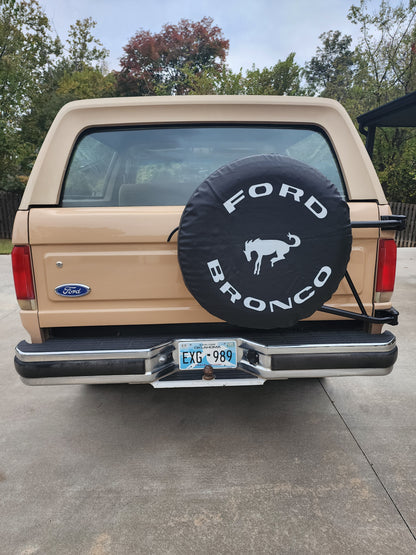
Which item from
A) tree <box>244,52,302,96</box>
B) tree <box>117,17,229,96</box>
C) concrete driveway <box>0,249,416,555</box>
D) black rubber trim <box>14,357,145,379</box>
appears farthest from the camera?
tree <box>117,17,229,96</box>

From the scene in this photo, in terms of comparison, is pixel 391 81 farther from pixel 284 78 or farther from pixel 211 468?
pixel 211 468

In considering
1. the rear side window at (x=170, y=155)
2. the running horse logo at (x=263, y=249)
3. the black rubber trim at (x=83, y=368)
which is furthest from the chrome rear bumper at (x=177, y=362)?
the rear side window at (x=170, y=155)

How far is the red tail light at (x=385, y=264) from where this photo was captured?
2.20m

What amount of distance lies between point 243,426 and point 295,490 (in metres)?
0.65

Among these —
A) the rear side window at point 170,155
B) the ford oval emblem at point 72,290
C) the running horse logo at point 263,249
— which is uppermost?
the rear side window at point 170,155

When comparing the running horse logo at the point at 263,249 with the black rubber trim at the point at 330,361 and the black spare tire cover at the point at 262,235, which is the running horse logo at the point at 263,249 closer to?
the black spare tire cover at the point at 262,235

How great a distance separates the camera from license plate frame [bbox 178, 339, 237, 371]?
2113mm

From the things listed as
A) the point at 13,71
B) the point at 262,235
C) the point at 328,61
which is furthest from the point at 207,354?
the point at 328,61

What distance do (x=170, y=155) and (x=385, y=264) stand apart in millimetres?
1423

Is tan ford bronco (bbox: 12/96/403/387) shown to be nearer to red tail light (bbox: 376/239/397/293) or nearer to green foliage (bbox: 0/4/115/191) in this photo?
red tail light (bbox: 376/239/397/293)

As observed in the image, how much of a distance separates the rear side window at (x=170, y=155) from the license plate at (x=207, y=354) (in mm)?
817

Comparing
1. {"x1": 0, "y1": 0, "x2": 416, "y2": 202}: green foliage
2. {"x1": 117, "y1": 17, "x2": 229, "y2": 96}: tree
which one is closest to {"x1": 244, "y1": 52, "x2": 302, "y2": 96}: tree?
{"x1": 0, "y1": 0, "x2": 416, "y2": 202}: green foliage

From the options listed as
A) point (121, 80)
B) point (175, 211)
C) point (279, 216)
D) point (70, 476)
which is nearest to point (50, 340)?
point (70, 476)

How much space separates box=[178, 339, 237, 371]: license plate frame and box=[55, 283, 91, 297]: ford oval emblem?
586mm
